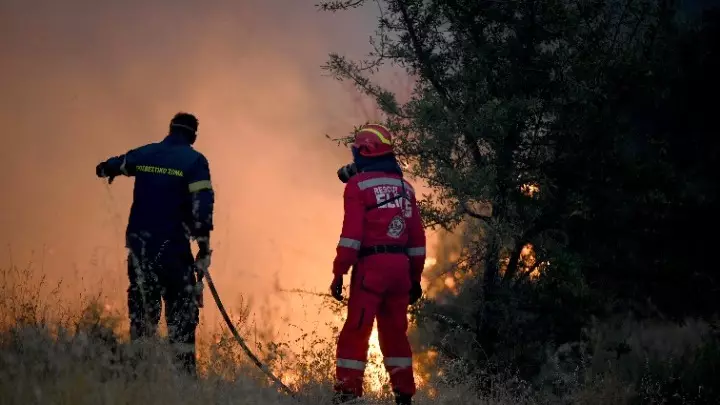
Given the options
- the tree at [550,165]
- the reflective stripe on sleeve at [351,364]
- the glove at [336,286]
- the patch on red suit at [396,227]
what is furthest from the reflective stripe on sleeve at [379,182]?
the tree at [550,165]

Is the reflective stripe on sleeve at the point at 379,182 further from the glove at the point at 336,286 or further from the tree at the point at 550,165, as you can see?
the tree at the point at 550,165

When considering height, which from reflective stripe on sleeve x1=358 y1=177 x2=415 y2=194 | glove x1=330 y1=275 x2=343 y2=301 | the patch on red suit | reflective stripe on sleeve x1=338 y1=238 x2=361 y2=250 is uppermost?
reflective stripe on sleeve x1=358 y1=177 x2=415 y2=194

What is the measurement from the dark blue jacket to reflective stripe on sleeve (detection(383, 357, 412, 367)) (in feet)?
6.50

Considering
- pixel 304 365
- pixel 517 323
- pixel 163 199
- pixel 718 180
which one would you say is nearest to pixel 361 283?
pixel 304 365

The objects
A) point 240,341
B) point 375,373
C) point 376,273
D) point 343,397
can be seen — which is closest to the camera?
point 240,341

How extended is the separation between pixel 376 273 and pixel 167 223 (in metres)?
1.91

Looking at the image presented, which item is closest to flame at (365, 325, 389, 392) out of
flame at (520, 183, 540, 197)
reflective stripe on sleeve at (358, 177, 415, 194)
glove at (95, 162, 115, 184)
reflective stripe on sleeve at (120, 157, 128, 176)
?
reflective stripe on sleeve at (358, 177, 415, 194)

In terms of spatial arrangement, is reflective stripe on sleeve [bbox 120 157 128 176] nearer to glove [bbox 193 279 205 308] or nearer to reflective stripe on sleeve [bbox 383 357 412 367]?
glove [bbox 193 279 205 308]

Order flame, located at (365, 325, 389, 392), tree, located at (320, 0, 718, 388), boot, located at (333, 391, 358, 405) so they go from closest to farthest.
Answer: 1. boot, located at (333, 391, 358, 405)
2. flame, located at (365, 325, 389, 392)
3. tree, located at (320, 0, 718, 388)

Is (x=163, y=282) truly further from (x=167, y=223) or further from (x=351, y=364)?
(x=351, y=364)

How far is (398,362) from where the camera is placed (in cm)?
680

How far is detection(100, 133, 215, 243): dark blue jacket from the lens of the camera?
6.76 m

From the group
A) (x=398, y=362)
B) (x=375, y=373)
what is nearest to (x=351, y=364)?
(x=398, y=362)

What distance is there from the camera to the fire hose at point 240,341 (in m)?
5.85
